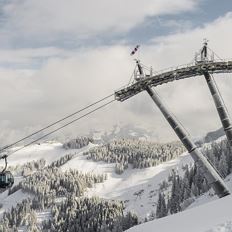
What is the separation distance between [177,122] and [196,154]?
456 cm

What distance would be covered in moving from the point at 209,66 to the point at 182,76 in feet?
12.0

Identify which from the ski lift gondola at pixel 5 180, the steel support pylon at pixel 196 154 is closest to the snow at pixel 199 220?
the steel support pylon at pixel 196 154

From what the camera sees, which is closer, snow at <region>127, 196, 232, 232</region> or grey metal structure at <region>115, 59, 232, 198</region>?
snow at <region>127, 196, 232, 232</region>

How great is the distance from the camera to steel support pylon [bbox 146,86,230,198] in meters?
53.1

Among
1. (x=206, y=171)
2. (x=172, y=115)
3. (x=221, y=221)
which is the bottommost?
(x=221, y=221)

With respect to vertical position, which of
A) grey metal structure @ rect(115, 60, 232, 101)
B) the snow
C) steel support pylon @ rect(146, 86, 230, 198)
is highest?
grey metal structure @ rect(115, 60, 232, 101)

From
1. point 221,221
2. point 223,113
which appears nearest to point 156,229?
point 221,221

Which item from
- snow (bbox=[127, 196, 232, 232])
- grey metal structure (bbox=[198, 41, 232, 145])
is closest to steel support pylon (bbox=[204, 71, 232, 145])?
grey metal structure (bbox=[198, 41, 232, 145])

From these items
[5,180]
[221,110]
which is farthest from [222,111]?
[5,180]

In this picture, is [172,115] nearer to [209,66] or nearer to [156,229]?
[209,66]

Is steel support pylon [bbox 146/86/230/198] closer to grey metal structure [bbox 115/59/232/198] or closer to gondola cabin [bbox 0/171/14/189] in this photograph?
grey metal structure [bbox 115/59/232/198]

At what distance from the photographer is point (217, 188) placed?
53000 mm

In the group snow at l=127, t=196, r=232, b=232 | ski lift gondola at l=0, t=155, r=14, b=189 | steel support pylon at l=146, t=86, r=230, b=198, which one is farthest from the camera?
steel support pylon at l=146, t=86, r=230, b=198

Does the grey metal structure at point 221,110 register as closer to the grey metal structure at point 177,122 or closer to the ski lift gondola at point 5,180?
the grey metal structure at point 177,122
